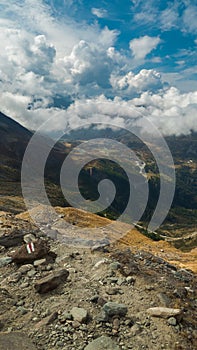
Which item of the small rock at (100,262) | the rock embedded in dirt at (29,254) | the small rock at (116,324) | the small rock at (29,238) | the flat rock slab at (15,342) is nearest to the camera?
the flat rock slab at (15,342)

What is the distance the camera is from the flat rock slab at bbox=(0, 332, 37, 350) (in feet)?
40.8

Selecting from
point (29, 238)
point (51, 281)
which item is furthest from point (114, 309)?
point (29, 238)

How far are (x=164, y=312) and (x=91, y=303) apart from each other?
148 inches

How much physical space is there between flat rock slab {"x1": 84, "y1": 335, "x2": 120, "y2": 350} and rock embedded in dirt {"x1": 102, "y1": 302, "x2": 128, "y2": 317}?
1.62m

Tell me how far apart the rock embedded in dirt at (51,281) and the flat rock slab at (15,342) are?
3472mm

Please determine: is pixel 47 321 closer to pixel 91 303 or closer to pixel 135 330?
pixel 91 303

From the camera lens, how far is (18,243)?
24.7 meters

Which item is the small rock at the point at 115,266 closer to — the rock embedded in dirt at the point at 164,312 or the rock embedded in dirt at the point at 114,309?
the rock embedded in dirt at the point at 114,309

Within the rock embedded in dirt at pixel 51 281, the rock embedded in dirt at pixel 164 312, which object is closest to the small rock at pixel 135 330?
the rock embedded in dirt at pixel 164 312

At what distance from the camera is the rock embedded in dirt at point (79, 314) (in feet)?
46.3

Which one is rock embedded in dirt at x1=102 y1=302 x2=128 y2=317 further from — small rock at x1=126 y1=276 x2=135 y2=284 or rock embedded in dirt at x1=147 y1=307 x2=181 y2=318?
small rock at x1=126 y1=276 x2=135 y2=284

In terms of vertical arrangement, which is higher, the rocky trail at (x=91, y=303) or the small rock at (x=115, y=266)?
the small rock at (x=115, y=266)

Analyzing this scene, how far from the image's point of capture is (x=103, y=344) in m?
12.8

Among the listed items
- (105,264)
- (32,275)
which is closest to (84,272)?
(105,264)
